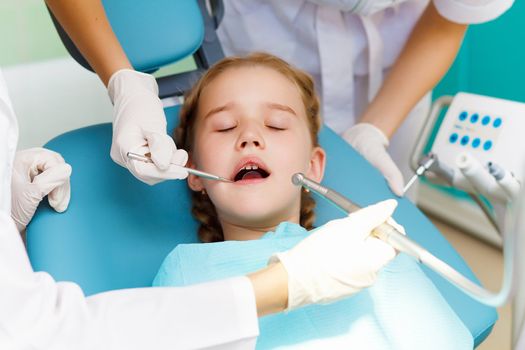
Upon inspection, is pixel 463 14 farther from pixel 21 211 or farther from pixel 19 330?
pixel 19 330

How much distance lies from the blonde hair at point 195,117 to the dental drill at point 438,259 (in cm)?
29

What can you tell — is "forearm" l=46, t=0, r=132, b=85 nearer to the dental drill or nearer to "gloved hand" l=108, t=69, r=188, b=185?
"gloved hand" l=108, t=69, r=188, b=185

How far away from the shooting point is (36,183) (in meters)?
1.22

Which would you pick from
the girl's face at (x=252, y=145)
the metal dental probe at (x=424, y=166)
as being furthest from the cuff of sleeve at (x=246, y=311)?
the metal dental probe at (x=424, y=166)

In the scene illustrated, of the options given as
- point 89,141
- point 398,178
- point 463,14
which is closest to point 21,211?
point 89,141

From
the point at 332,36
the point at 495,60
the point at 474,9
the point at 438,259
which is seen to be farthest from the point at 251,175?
the point at 495,60

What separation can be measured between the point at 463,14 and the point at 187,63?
1267 mm

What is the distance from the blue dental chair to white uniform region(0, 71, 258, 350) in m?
0.36

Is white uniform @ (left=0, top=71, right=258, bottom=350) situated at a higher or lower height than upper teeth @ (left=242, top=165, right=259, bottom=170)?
higher

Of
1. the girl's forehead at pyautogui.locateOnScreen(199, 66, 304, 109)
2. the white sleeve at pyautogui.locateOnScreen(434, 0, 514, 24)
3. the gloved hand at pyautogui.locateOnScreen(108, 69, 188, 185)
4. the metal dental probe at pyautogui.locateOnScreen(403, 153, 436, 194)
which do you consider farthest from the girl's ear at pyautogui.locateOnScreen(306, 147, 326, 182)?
the white sleeve at pyautogui.locateOnScreen(434, 0, 514, 24)

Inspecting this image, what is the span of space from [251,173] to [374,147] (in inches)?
21.0

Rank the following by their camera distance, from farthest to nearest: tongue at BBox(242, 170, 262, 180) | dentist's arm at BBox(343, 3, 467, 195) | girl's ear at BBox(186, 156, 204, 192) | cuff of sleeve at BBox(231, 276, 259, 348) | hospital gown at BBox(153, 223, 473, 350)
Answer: dentist's arm at BBox(343, 3, 467, 195), girl's ear at BBox(186, 156, 204, 192), tongue at BBox(242, 170, 262, 180), hospital gown at BBox(153, 223, 473, 350), cuff of sleeve at BBox(231, 276, 259, 348)

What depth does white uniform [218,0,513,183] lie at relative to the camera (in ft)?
6.13

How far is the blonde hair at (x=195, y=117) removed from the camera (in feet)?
4.81
